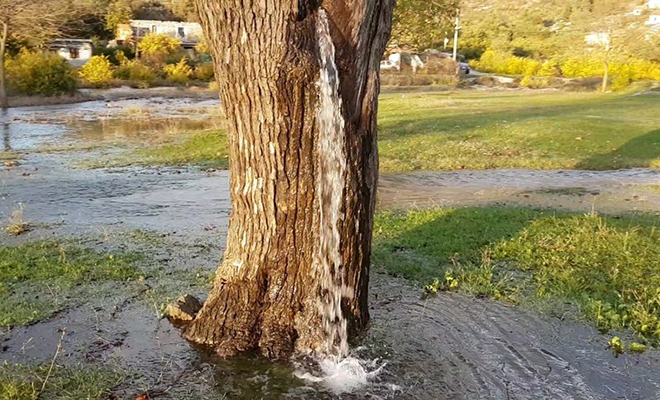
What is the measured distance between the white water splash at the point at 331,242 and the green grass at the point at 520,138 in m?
10.6

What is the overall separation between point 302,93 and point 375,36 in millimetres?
801

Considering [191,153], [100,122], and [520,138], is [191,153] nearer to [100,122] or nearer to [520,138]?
[520,138]

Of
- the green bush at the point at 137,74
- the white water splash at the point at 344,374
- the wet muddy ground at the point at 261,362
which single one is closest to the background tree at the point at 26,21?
the green bush at the point at 137,74

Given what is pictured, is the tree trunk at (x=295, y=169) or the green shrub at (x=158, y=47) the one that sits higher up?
the green shrub at (x=158, y=47)

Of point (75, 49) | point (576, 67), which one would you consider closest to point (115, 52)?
point (75, 49)

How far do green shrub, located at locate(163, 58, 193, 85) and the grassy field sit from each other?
30389 mm

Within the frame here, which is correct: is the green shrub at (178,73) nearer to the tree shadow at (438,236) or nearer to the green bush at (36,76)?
the green bush at (36,76)

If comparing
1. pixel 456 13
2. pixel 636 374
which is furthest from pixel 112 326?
pixel 456 13

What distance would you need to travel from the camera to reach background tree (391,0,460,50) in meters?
21.5

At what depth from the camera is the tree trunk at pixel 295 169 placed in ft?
15.0

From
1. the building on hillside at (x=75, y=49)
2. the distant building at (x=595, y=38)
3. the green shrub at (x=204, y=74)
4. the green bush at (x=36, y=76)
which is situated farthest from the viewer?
the distant building at (x=595, y=38)

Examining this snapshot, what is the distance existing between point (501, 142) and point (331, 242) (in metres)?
15.8

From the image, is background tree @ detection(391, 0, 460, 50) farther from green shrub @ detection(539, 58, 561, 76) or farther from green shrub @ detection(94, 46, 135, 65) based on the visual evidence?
green shrub @ detection(94, 46, 135, 65)

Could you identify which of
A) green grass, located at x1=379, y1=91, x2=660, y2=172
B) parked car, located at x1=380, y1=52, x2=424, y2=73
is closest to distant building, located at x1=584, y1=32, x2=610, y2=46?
parked car, located at x1=380, y1=52, x2=424, y2=73
